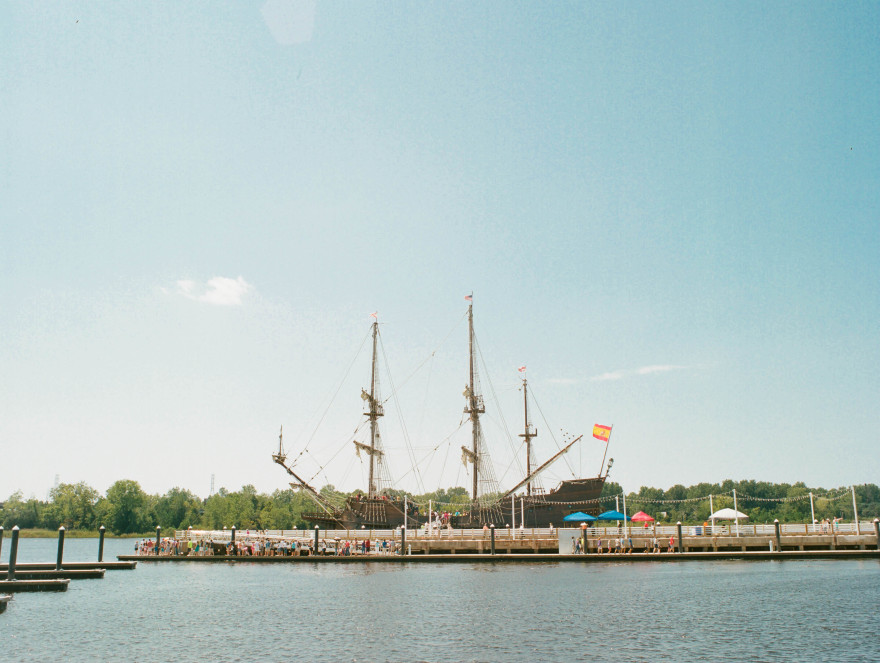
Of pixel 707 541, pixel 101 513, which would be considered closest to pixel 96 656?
pixel 707 541

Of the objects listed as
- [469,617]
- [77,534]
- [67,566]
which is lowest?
[77,534]

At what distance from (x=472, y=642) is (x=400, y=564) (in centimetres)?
3385

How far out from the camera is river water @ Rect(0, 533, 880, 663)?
2280 centimetres

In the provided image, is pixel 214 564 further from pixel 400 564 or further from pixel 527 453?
pixel 527 453

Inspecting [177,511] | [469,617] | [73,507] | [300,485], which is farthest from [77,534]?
[469,617]

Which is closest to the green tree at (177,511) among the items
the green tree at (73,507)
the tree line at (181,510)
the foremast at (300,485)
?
the tree line at (181,510)

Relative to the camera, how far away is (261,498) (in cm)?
16612

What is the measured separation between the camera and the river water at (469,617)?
22.8 m

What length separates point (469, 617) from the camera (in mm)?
28875

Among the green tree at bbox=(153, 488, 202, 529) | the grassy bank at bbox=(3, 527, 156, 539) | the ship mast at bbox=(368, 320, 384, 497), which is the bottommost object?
the grassy bank at bbox=(3, 527, 156, 539)

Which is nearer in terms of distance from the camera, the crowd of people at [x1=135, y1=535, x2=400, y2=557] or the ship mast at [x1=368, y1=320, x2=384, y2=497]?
the crowd of people at [x1=135, y1=535, x2=400, y2=557]

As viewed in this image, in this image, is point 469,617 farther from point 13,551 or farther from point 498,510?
point 498,510

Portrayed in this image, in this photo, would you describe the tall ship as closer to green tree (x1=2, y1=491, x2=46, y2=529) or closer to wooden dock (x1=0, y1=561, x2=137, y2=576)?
wooden dock (x1=0, y1=561, x2=137, y2=576)

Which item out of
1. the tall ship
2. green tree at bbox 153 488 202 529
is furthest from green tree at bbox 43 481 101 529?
the tall ship
